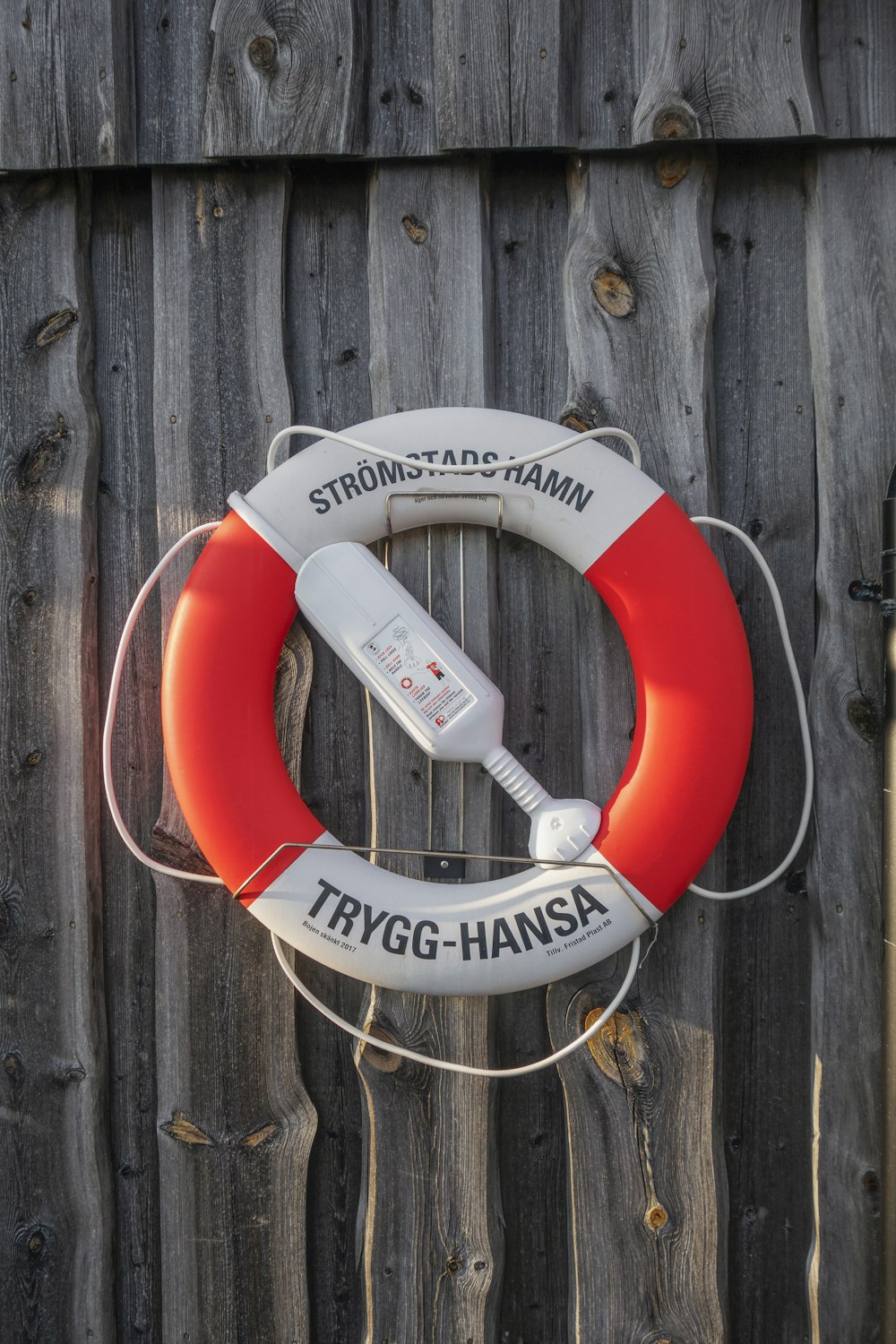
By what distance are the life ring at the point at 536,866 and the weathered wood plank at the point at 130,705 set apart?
5.9 inches

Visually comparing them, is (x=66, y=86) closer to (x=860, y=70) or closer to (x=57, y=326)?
(x=57, y=326)

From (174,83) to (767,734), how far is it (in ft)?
3.73

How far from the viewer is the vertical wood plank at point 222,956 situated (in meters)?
1.05

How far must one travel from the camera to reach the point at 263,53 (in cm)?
100

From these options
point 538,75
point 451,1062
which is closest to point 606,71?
point 538,75

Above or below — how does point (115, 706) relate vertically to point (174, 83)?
below

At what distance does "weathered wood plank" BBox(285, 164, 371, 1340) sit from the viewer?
1061 millimetres

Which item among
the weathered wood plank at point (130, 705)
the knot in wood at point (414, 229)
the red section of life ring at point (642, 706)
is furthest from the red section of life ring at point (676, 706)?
the weathered wood plank at point (130, 705)

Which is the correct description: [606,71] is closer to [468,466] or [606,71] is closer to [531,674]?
[468,466]

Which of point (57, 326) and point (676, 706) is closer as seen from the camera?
point (676, 706)

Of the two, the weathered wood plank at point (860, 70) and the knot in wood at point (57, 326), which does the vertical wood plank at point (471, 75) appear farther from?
the knot in wood at point (57, 326)

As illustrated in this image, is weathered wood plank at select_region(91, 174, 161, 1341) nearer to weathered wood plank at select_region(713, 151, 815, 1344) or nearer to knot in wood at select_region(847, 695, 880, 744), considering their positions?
weathered wood plank at select_region(713, 151, 815, 1344)

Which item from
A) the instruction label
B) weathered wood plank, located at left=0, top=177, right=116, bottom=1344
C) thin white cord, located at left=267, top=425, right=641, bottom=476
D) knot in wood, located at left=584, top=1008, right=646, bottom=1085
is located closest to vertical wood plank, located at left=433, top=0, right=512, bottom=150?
thin white cord, located at left=267, top=425, right=641, bottom=476

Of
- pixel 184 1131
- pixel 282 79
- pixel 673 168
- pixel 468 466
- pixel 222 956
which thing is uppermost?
pixel 282 79
